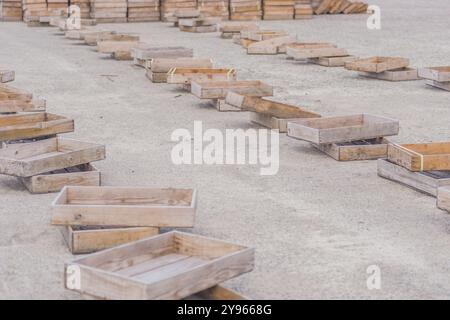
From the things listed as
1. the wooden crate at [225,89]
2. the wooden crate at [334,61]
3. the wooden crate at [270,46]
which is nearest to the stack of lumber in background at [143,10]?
the wooden crate at [270,46]

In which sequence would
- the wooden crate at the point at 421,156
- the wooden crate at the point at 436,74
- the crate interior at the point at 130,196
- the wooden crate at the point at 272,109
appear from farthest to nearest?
1. the wooden crate at the point at 436,74
2. the wooden crate at the point at 272,109
3. the wooden crate at the point at 421,156
4. the crate interior at the point at 130,196

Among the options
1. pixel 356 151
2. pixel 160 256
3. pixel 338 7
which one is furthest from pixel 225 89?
pixel 338 7

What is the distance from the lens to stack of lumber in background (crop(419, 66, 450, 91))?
50.0ft

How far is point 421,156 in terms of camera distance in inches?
335

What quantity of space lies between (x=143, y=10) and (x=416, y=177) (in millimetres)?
21407

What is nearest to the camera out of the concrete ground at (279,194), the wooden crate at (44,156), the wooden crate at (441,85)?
the concrete ground at (279,194)

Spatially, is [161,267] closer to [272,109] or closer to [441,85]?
[272,109]

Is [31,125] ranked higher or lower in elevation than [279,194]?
higher

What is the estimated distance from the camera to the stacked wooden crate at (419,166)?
8.55 metres

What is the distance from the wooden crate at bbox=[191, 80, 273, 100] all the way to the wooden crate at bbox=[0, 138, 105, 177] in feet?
13.6

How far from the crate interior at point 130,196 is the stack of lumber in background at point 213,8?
21.1 meters

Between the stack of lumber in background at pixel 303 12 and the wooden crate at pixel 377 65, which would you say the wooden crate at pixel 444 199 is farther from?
the stack of lumber in background at pixel 303 12

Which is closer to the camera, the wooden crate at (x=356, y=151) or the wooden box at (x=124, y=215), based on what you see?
the wooden box at (x=124, y=215)

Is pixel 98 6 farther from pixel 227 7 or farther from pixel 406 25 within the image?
pixel 406 25
